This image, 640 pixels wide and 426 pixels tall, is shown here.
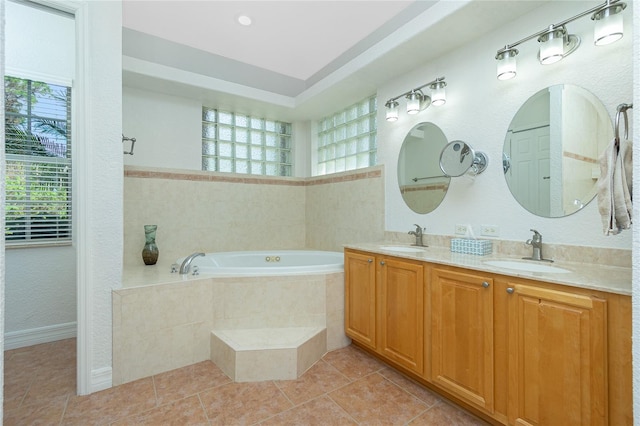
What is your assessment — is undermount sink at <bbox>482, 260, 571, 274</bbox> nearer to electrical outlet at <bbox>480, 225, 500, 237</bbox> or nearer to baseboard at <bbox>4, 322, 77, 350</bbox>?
electrical outlet at <bbox>480, 225, 500, 237</bbox>

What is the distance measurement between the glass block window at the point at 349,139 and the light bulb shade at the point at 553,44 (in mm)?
1689

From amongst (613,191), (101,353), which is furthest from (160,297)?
(613,191)

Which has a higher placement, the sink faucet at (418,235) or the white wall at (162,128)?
the white wall at (162,128)

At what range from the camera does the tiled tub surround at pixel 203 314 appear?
1894 millimetres

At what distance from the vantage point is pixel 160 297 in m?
2.00

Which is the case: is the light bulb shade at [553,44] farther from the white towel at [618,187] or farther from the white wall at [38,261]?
the white wall at [38,261]

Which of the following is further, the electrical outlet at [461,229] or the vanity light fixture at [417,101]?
the vanity light fixture at [417,101]

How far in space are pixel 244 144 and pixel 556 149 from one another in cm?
311

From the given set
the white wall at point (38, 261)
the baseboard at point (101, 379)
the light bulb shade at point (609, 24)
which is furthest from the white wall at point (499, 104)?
the white wall at point (38, 261)

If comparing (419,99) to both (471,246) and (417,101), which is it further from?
(471,246)

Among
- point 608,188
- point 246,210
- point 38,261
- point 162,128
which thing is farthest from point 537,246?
point 38,261

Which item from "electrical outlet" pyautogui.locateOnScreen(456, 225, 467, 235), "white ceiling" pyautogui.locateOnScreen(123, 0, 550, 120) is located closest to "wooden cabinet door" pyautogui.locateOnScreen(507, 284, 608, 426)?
"electrical outlet" pyautogui.locateOnScreen(456, 225, 467, 235)

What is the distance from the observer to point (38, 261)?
7.82 ft

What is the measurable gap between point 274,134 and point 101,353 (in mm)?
2963
